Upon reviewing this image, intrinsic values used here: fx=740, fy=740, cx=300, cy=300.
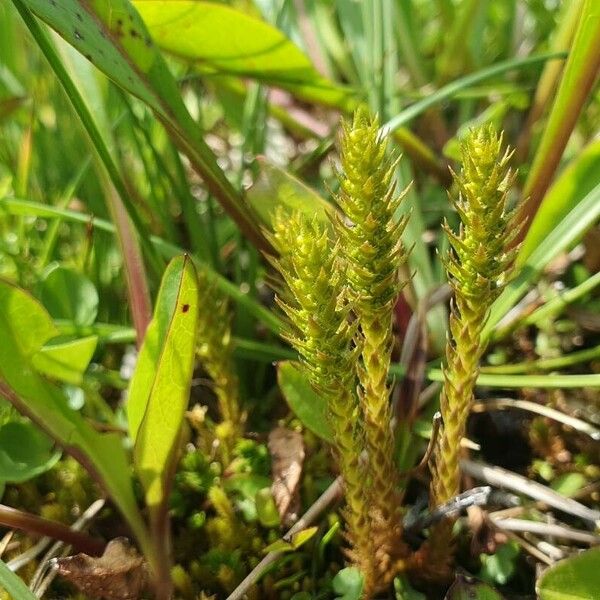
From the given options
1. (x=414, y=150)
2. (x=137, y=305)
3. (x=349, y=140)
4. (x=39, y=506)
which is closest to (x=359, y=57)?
(x=414, y=150)

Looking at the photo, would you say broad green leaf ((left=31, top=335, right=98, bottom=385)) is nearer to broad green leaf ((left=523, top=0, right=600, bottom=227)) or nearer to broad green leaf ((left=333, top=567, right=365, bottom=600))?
broad green leaf ((left=333, top=567, right=365, bottom=600))

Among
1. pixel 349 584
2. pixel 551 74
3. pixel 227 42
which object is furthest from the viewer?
pixel 551 74

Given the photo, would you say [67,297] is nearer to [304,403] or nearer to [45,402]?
[45,402]

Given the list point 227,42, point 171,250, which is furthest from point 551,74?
point 171,250

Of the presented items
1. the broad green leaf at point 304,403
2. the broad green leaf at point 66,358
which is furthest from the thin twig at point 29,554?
the broad green leaf at point 304,403

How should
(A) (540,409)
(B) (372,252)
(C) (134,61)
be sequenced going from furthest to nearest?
(A) (540,409) → (C) (134,61) → (B) (372,252)

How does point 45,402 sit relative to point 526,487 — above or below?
above

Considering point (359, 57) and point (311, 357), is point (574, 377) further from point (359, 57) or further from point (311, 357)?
point (359, 57)
